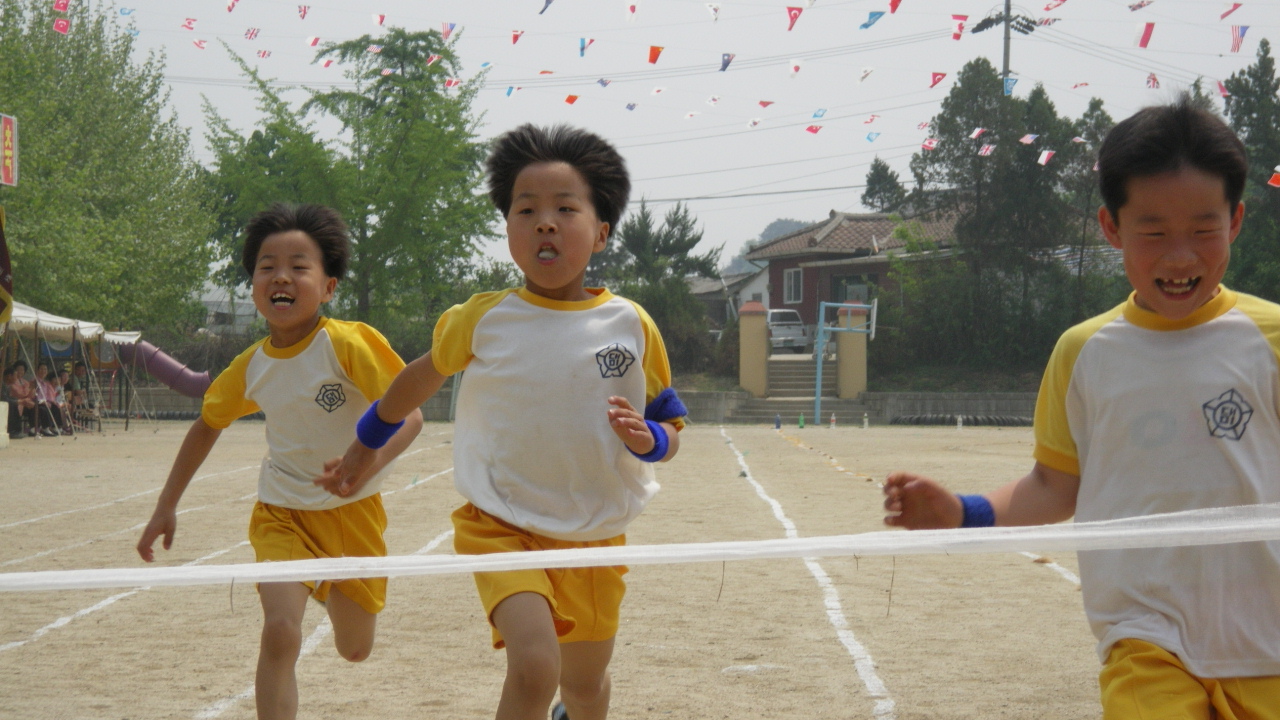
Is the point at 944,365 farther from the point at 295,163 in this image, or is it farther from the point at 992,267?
the point at 295,163

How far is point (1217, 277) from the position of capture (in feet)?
7.96

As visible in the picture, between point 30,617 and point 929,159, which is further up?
point 929,159

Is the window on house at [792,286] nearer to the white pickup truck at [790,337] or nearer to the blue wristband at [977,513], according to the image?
the white pickup truck at [790,337]

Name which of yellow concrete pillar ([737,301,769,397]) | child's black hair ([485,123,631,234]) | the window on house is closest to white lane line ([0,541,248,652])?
child's black hair ([485,123,631,234])

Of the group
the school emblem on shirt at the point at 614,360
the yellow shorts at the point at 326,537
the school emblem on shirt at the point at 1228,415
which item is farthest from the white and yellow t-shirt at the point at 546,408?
the school emblem on shirt at the point at 1228,415

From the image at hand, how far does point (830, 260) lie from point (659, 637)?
1838 inches

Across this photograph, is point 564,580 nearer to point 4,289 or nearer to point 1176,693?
point 1176,693

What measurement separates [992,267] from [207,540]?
1223 inches

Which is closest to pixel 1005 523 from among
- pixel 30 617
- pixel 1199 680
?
pixel 1199 680

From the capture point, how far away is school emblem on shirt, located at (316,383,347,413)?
425cm

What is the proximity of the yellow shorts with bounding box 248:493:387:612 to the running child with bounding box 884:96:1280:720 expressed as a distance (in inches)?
102

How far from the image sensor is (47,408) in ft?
82.0

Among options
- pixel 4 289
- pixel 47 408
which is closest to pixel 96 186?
pixel 47 408

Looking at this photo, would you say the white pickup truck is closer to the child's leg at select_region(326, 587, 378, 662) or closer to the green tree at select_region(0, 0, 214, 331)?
the green tree at select_region(0, 0, 214, 331)
